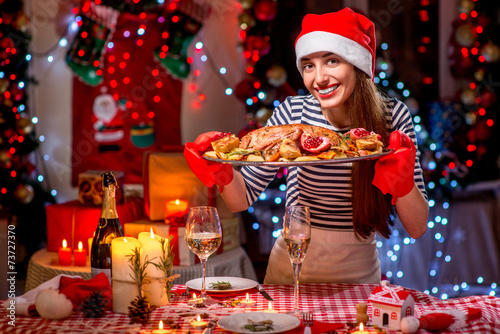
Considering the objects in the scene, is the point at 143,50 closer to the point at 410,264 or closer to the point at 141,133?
the point at 141,133

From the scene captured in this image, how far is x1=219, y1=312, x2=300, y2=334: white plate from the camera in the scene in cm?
122

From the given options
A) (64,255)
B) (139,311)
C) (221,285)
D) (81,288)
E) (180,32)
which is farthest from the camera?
(180,32)

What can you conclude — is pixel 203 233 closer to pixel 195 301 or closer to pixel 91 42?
pixel 195 301

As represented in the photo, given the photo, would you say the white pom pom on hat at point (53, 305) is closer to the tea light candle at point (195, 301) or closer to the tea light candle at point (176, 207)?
the tea light candle at point (195, 301)

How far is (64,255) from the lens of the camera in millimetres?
2355

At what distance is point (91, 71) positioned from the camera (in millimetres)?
4012

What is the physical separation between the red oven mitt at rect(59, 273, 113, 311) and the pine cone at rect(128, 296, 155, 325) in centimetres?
10

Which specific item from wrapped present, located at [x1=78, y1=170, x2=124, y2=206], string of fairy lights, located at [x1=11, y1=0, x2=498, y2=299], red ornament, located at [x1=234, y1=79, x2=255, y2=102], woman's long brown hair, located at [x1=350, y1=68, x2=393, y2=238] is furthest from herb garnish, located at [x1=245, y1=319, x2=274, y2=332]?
red ornament, located at [x1=234, y1=79, x2=255, y2=102]

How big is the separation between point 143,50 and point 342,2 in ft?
4.76

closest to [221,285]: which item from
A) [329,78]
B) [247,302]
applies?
[247,302]

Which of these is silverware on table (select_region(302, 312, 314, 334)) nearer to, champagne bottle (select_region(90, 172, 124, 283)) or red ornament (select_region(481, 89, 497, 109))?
champagne bottle (select_region(90, 172, 124, 283))

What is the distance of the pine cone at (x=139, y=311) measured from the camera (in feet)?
4.38

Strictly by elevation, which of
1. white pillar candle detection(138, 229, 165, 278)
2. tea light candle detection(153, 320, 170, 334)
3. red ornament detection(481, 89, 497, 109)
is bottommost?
tea light candle detection(153, 320, 170, 334)

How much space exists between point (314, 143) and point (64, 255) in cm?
130
